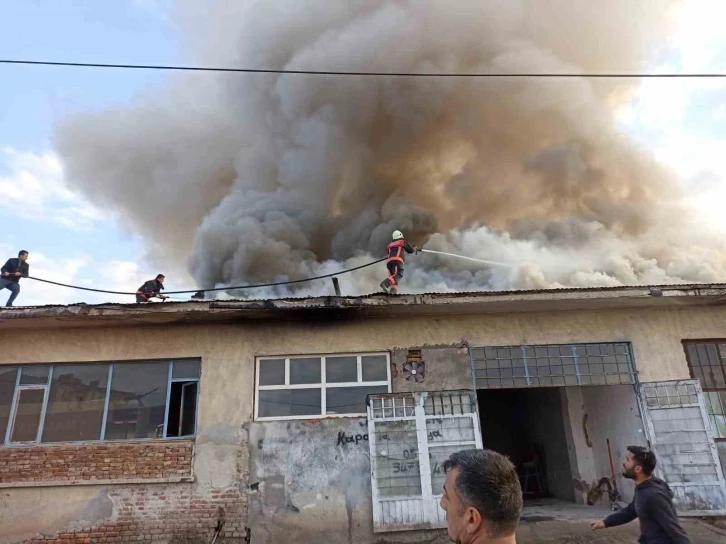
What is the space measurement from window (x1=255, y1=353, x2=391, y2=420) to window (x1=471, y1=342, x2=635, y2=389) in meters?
1.51

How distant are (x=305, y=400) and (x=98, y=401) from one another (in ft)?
10.0

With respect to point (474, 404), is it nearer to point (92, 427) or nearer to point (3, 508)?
point (92, 427)

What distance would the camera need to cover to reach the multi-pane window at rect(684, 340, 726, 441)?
7652mm

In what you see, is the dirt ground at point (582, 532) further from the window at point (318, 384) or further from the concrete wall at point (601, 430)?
the window at point (318, 384)

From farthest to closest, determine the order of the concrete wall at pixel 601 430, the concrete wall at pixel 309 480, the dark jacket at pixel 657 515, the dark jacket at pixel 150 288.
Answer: the dark jacket at pixel 150 288 < the concrete wall at pixel 601 430 < the concrete wall at pixel 309 480 < the dark jacket at pixel 657 515

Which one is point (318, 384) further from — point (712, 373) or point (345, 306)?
point (712, 373)

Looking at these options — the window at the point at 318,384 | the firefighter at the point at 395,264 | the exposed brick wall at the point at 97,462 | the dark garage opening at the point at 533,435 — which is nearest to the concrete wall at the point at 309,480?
the window at the point at 318,384

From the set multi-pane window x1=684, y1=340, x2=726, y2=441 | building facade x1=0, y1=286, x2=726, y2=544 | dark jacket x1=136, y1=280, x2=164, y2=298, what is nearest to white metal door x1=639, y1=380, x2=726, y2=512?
building facade x1=0, y1=286, x2=726, y2=544

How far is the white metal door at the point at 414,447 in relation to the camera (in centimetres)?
665

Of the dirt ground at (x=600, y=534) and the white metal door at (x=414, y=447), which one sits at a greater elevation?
the white metal door at (x=414, y=447)

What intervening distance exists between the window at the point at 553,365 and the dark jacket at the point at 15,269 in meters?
8.49

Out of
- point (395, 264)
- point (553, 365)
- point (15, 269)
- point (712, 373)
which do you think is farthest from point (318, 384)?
point (15, 269)

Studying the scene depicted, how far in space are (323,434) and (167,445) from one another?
85.3 inches

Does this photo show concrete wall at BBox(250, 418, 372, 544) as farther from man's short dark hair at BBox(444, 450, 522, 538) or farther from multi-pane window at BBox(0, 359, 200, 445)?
man's short dark hair at BBox(444, 450, 522, 538)
